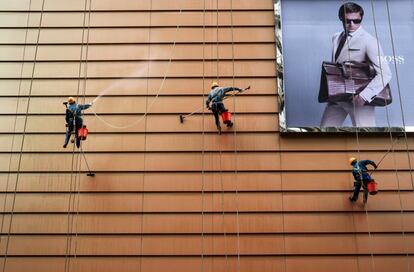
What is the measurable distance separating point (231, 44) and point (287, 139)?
246cm

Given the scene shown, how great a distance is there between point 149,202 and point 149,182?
41 cm

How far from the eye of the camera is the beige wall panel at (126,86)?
1108cm

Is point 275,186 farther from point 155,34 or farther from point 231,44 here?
point 155,34

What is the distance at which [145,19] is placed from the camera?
11.7m

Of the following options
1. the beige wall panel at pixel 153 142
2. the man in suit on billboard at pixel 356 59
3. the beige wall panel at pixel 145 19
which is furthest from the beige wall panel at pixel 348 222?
the beige wall panel at pixel 145 19

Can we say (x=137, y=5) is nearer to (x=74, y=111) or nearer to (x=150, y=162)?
(x=74, y=111)

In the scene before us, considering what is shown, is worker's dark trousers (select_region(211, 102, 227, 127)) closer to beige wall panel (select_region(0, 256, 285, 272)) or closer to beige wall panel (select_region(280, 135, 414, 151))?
beige wall panel (select_region(280, 135, 414, 151))

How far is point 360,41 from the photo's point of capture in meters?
11.4

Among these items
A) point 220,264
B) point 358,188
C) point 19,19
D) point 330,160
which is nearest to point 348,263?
point 358,188

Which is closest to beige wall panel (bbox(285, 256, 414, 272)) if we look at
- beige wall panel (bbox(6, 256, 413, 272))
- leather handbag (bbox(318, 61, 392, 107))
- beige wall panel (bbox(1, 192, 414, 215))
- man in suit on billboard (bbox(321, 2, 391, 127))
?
beige wall panel (bbox(6, 256, 413, 272))

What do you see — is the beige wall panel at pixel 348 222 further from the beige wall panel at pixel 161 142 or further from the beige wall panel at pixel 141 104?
the beige wall panel at pixel 141 104

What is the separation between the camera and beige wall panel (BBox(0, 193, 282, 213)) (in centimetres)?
1016

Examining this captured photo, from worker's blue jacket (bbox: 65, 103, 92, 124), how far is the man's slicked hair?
584cm

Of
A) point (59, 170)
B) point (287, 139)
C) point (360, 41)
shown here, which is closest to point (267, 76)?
point (287, 139)
